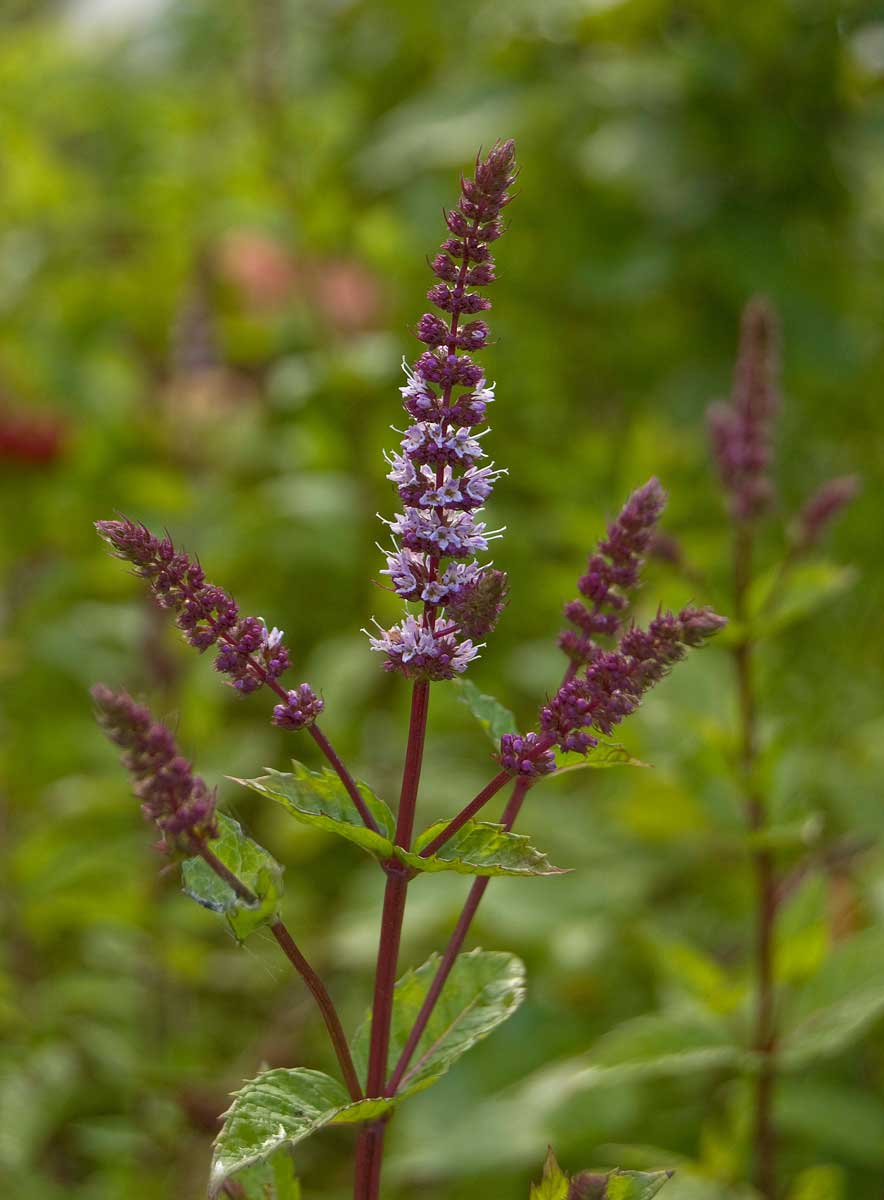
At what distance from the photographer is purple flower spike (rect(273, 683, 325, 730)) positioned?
61 centimetres

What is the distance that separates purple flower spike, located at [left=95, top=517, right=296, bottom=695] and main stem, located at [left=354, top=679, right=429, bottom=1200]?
75 millimetres

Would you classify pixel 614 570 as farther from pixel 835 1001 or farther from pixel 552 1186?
pixel 835 1001

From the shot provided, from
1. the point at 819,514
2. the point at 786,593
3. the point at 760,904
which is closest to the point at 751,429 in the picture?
the point at 819,514

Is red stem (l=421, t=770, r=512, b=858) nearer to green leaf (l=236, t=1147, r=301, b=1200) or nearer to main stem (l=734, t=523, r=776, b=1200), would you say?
green leaf (l=236, t=1147, r=301, b=1200)

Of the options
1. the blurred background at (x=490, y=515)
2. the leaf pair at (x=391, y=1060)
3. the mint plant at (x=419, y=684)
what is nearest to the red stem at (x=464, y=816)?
the mint plant at (x=419, y=684)

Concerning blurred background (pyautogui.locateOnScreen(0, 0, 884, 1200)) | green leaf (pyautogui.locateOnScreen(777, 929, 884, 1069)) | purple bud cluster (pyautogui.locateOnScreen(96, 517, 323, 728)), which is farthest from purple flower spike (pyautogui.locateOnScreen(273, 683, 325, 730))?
green leaf (pyautogui.locateOnScreen(777, 929, 884, 1069))

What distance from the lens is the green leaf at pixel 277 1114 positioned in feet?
1.86

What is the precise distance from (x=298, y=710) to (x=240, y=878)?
9 centimetres

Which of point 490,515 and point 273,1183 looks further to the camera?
point 490,515

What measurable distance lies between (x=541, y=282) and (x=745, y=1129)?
1.86 metres

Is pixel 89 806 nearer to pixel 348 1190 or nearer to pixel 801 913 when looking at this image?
pixel 348 1190

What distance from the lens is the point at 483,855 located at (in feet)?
2.02

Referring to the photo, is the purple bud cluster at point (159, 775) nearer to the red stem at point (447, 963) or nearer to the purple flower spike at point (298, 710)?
the purple flower spike at point (298, 710)

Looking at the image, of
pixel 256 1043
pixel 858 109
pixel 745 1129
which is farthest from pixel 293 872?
pixel 858 109
